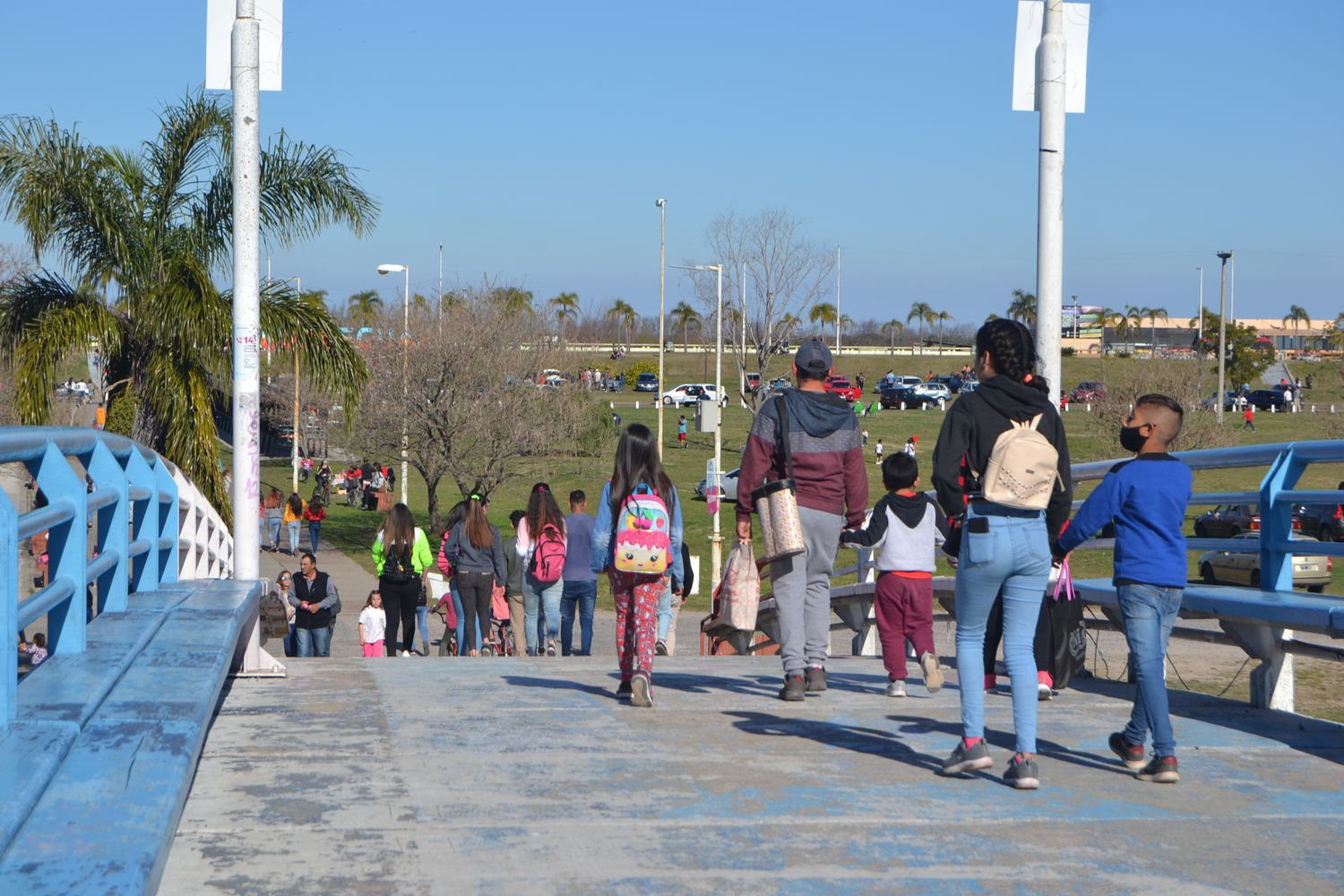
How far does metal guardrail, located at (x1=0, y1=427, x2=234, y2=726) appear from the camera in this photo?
13.0 ft

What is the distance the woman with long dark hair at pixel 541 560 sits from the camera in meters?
13.5

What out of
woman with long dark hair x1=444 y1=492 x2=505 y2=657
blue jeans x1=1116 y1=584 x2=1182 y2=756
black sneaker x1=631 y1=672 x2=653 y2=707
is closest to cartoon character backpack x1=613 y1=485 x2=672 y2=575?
black sneaker x1=631 y1=672 x2=653 y2=707

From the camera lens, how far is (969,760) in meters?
5.54

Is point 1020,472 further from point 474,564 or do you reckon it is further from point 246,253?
point 474,564

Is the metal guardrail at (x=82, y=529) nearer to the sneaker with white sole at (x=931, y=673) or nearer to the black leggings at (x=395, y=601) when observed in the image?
the sneaker with white sole at (x=931, y=673)

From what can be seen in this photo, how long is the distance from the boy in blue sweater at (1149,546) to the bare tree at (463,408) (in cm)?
3234

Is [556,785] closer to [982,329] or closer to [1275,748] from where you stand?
[982,329]

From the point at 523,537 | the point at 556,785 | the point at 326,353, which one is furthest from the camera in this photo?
the point at 326,353

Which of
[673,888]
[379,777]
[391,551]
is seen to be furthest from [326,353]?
[673,888]

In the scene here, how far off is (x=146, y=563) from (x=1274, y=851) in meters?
5.59

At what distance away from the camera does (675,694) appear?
25.5 feet

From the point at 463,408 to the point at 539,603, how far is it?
24.6m

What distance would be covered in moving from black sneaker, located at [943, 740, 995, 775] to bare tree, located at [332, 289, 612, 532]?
32353 mm

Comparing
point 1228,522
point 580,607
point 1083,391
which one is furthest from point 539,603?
point 1083,391
